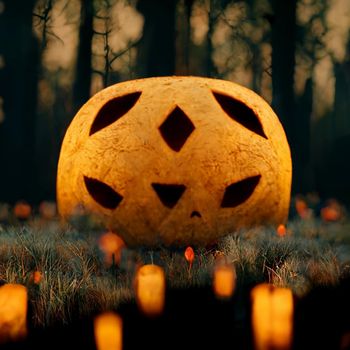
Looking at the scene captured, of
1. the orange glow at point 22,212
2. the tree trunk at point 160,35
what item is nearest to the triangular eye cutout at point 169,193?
the orange glow at point 22,212

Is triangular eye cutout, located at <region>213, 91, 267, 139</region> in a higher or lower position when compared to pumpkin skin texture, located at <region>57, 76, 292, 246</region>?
higher

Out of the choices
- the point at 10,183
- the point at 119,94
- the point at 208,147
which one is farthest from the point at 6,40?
the point at 208,147

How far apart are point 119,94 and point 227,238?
5.21 ft

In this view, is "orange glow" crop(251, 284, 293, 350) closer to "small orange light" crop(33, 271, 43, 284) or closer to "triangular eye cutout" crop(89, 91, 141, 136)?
"small orange light" crop(33, 271, 43, 284)

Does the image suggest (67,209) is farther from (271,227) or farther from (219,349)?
(219,349)

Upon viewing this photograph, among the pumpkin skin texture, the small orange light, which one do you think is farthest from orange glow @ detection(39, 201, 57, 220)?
the small orange light

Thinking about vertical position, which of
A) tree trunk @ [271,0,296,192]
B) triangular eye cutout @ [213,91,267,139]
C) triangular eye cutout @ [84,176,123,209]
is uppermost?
tree trunk @ [271,0,296,192]

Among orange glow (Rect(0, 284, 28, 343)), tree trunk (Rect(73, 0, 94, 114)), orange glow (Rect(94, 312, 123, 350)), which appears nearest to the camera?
orange glow (Rect(94, 312, 123, 350))

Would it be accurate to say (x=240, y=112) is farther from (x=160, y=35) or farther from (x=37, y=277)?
(x=160, y=35)

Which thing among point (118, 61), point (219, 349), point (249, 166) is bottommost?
point (219, 349)

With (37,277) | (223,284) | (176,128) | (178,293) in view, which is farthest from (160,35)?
(223,284)

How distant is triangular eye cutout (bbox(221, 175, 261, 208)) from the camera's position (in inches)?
169

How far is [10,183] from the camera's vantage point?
32.0 ft

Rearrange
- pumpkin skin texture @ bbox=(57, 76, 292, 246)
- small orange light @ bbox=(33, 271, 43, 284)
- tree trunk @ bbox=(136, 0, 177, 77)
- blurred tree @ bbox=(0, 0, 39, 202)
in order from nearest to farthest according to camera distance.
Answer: small orange light @ bbox=(33, 271, 43, 284) → pumpkin skin texture @ bbox=(57, 76, 292, 246) → tree trunk @ bbox=(136, 0, 177, 77) → blurred tree @ bbox=(0, 0, 39, 202)
